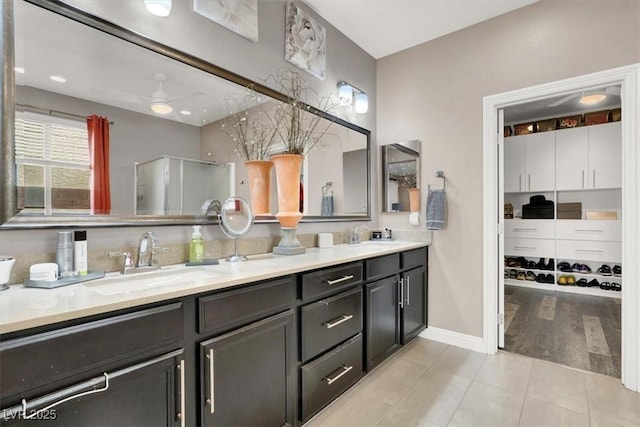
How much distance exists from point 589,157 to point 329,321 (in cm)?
473

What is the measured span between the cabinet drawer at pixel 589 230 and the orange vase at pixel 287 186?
4.48 metres

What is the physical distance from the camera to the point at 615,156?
411 cm

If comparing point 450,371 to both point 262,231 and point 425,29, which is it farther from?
point 425,29

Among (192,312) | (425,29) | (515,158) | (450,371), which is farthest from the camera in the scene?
(515,158)

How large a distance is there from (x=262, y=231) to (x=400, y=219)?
158 centimetres

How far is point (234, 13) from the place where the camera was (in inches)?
74.2

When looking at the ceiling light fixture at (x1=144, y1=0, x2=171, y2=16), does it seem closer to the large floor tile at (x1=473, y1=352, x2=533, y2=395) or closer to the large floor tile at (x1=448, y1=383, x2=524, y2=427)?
the large floor tile at (x1=448, y1=383, x2=524, y2=427)

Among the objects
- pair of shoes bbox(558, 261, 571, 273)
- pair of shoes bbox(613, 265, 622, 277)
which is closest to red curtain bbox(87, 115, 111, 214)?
pair of shoes bbox(558, 261, 571, 273)

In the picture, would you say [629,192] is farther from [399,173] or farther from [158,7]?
[158,7]

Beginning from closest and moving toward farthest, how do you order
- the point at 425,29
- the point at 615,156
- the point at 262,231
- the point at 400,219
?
the point at 262,231
the point at 425,29
the point at 400,219
the point at 615,156

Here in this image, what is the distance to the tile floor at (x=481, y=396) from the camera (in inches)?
66.7

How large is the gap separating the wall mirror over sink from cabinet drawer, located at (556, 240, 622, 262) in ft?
10.4

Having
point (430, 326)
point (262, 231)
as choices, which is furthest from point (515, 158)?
point (262, 231)

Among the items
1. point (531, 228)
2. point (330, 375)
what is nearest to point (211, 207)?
point (330, 375)
